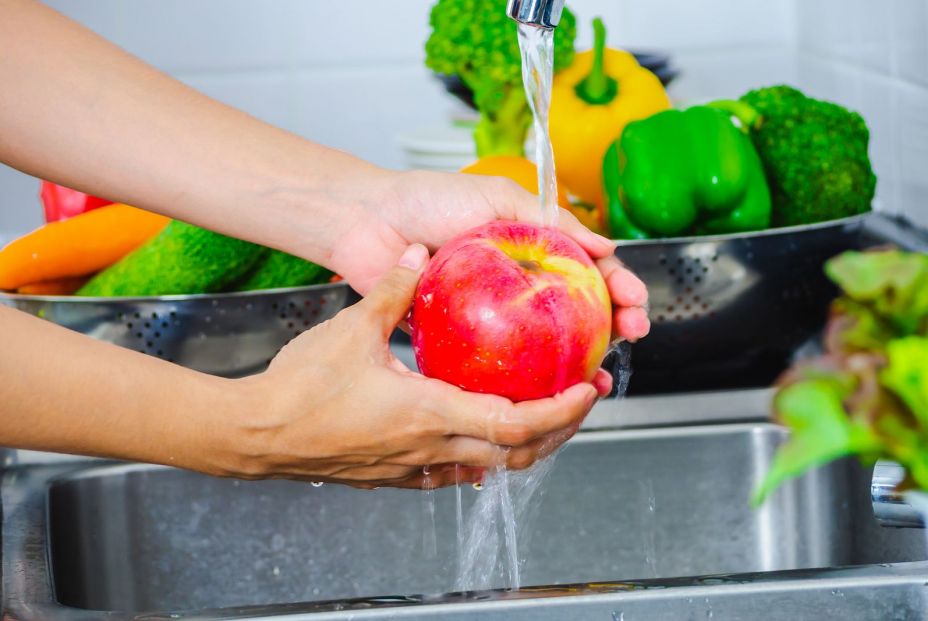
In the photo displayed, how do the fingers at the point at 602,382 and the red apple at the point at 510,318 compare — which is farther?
the fingers at the point at 602,382

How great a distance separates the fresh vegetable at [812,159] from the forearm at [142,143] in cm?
40

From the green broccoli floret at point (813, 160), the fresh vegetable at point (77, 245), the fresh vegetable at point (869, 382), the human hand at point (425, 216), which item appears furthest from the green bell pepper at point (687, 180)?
the fresh vegetable at point (869, 382)

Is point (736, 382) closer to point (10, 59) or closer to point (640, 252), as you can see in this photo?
point (640, 252)

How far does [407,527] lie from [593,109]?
1.67ft

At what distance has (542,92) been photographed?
0.93m

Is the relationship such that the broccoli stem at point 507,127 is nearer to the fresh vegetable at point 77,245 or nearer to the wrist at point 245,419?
the fresh vegetable at point 77,245

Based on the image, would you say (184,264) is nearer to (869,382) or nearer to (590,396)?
(590,396)

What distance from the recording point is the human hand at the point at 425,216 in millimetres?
976

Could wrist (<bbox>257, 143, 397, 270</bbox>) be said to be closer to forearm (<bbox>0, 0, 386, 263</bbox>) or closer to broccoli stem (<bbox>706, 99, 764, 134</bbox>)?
forearm (<bbox>0, 0, 386, 263</bbox>)

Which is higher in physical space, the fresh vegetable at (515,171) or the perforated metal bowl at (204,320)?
→ the fresh vegetable at (515,171)

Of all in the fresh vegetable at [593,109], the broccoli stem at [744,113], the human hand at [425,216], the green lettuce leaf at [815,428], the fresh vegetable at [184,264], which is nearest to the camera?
the green lettuce leaf at [815,428]

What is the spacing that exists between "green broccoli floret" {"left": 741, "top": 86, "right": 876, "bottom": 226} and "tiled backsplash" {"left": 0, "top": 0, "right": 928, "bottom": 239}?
74 centimetres

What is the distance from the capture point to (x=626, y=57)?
1.37 meters

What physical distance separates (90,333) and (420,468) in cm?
39
